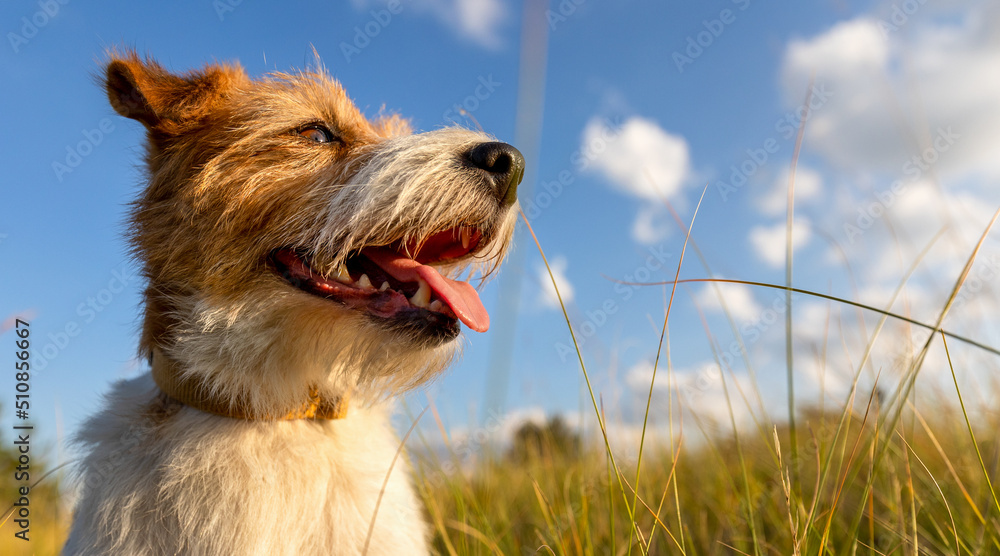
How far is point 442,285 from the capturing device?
2525 mm

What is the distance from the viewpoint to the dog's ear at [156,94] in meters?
2.70

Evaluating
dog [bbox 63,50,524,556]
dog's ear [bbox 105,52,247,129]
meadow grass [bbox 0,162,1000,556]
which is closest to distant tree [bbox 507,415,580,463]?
meadow grass [bbox 0,162,1000,556]

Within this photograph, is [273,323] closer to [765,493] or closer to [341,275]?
[341,275]

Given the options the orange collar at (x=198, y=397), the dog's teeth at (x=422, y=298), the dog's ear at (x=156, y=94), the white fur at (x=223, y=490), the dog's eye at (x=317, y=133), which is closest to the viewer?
the white fur at (x=223, y=490)

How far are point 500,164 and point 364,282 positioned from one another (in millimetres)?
837

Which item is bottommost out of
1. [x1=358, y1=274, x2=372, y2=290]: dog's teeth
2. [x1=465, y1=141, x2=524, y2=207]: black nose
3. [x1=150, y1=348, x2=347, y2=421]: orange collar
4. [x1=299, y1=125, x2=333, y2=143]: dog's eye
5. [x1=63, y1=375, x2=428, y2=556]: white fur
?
[x1=63, y1=375, x2=428, y2=556]: white fur

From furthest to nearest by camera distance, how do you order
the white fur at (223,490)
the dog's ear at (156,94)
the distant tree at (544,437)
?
the distant tree at (544,437)
the dog's ear at (156,94)
the white fur at (223,490)

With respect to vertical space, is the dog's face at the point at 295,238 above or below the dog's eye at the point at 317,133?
below

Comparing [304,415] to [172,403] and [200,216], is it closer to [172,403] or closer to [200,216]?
[172,403]

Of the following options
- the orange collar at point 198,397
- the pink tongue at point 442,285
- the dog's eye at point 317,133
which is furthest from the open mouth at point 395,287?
the dog's eye at point 317,133

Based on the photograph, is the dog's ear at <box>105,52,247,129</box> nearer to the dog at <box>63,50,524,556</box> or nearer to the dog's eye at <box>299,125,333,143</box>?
the dog at <box>63,50,524,556</box>

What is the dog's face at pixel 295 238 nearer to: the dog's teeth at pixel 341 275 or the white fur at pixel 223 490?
the dog's teeth at pixel 341 275

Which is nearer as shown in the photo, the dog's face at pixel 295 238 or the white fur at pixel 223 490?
the white fur at pixel 223 490

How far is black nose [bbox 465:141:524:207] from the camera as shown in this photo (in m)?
2.61
